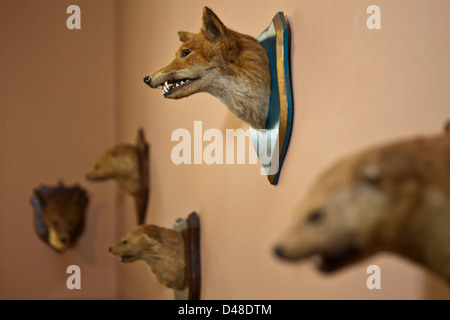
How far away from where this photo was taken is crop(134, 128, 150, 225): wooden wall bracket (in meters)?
1.93

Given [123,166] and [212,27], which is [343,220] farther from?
[123,166]

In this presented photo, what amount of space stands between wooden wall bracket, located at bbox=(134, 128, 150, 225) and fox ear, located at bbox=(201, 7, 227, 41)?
3.54 feet

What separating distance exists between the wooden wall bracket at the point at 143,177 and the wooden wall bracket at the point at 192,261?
59 cm

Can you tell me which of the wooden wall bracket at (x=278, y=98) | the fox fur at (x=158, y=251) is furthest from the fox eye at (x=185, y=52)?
the fox fur at (x=158, y=251)

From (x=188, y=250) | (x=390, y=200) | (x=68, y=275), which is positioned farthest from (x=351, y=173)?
(x=68, y=275)

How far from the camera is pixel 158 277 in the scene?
4.39 ft

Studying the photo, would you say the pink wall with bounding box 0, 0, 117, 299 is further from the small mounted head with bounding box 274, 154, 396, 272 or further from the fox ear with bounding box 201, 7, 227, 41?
the small mounted head with bounding box 274, 154, 396, 272

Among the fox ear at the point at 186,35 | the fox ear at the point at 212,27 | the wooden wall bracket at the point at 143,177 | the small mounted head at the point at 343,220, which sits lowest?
the small mounted head at the point at 343,220

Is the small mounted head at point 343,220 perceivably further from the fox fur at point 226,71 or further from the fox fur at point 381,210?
the fox fur at point 226,71

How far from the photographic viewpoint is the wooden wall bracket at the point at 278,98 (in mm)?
872

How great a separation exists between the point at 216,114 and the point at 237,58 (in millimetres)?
392

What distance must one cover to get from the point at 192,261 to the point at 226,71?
63cm

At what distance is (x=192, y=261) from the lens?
1342 millimetres

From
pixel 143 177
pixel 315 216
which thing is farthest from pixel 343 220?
pixel 143 177
